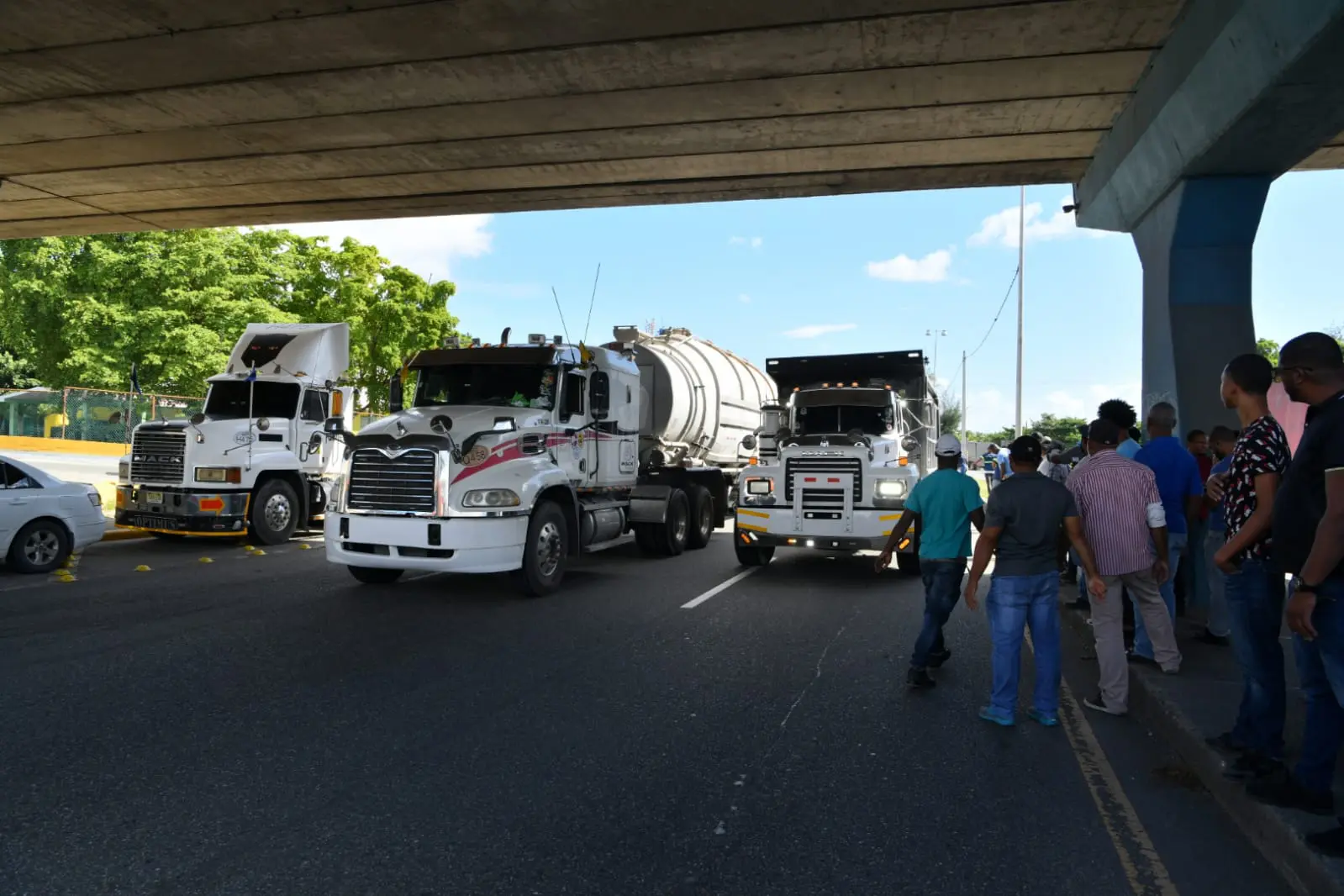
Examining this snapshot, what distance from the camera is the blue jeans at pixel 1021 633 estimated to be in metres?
5.40

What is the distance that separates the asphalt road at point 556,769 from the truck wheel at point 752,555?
3736mm

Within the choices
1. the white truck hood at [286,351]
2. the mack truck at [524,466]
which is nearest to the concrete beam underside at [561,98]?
the white truck hood at [286,351]

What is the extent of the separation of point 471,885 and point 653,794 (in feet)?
3.79

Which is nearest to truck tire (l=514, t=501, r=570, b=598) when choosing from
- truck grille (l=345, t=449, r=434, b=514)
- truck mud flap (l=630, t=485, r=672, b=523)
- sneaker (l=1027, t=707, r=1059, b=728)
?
truck grille (l=345, t=449, r=434, b=514)

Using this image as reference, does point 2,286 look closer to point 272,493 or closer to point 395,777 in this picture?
point 272,493

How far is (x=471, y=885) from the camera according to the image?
132 inches

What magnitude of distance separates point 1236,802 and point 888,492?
265 inches

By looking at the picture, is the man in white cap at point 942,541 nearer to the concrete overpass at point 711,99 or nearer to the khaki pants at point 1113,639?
the khaki pants at point 1113,639

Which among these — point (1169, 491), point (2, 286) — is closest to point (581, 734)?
point (1169, 491)

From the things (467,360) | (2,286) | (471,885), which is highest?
(2,286)

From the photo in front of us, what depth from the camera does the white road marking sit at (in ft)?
30.8

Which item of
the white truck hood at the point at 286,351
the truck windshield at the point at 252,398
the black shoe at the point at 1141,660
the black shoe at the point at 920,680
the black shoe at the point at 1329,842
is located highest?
the white truck hood at the point at 286,351

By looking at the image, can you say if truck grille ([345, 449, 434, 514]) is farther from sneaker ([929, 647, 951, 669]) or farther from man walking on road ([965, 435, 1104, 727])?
man walking on road ([965, 435, 1104, 727])

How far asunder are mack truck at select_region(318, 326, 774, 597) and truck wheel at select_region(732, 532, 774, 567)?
52.0 inches
